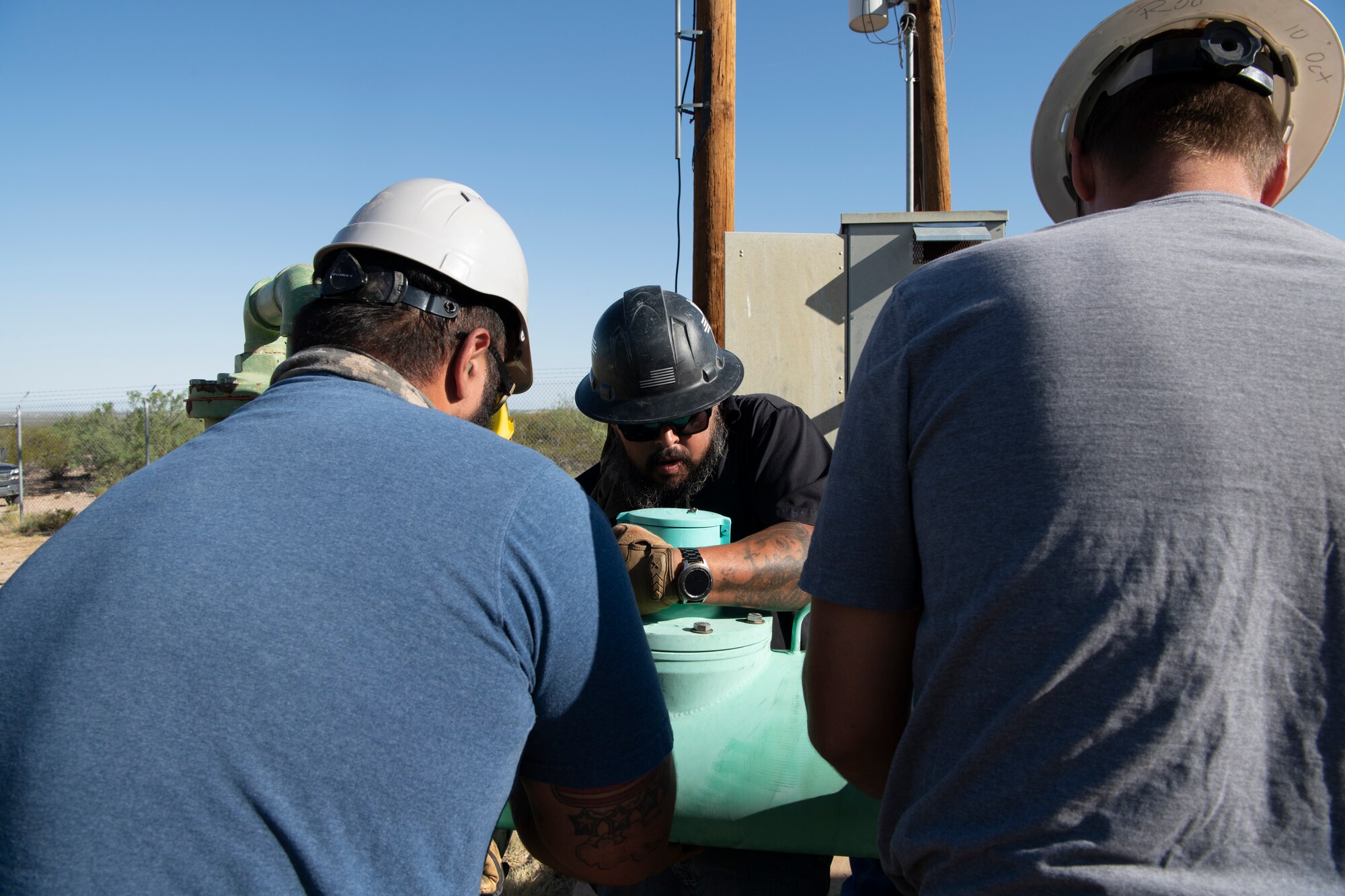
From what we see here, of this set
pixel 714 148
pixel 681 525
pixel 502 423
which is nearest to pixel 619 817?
pixel 681 525

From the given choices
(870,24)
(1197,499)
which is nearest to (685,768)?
(1197,499)

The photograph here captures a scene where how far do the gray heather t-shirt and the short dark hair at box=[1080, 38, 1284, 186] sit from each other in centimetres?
18

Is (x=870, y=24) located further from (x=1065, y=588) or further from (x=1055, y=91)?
(x=1065, y=588)

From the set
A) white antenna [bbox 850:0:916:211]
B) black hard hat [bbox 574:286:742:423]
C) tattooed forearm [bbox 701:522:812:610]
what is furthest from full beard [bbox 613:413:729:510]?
white antenna [bbox 850:0:916:211]

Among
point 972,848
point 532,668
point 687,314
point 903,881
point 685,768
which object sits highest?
point 687,314

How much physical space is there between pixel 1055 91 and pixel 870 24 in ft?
20.0

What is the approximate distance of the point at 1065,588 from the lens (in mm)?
847

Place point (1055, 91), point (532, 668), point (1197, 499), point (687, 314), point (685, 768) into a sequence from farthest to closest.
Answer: point (687, 314) → point (685, 768) → point (1055, 91) → point (532, 668) → point (1197, 499)

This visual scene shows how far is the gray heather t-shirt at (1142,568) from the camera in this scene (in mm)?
810

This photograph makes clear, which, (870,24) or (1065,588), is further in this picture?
(870,24)

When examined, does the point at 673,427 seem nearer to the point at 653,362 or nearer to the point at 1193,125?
the point at 653,362

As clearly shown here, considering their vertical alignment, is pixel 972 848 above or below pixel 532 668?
below

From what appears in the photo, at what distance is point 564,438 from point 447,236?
13366mm

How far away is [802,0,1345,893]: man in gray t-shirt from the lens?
81 cm
